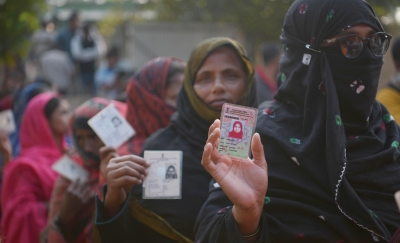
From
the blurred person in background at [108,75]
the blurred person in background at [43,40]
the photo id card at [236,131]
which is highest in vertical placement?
the photo id card at [236,131]

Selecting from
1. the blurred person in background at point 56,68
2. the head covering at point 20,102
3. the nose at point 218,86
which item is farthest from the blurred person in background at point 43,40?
the nose at point 218,86

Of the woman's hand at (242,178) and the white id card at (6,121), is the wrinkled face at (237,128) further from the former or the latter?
the white id card at (6,121)

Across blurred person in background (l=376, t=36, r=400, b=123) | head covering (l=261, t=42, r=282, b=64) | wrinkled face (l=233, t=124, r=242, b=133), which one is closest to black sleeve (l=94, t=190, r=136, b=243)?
wrinkled face (l=233, t=124, r=242, b=133)

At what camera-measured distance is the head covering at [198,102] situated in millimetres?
3342

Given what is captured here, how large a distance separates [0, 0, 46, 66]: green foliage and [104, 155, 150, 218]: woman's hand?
14.8ft

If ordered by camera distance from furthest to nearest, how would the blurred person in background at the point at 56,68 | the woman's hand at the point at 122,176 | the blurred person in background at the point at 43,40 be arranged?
the blurred person in background at the point at 43,40
the blurred person in background at the point at 56,68
the woman's hand at the point at 122,176

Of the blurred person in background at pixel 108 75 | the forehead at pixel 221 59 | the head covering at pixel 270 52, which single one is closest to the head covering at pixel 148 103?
the forehead at pixel 221 59

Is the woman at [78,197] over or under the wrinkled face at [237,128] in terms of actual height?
under

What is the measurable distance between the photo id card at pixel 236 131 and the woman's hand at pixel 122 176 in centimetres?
80

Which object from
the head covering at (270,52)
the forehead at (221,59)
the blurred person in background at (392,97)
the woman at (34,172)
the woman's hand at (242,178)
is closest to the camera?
the woman's hand at (242,178)

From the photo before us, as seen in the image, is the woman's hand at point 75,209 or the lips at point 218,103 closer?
the lips at point 218,103

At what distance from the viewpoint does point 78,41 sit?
12.7 metres

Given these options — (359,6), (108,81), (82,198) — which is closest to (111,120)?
(82,198)

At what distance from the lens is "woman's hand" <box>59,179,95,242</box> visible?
4.25 meters
